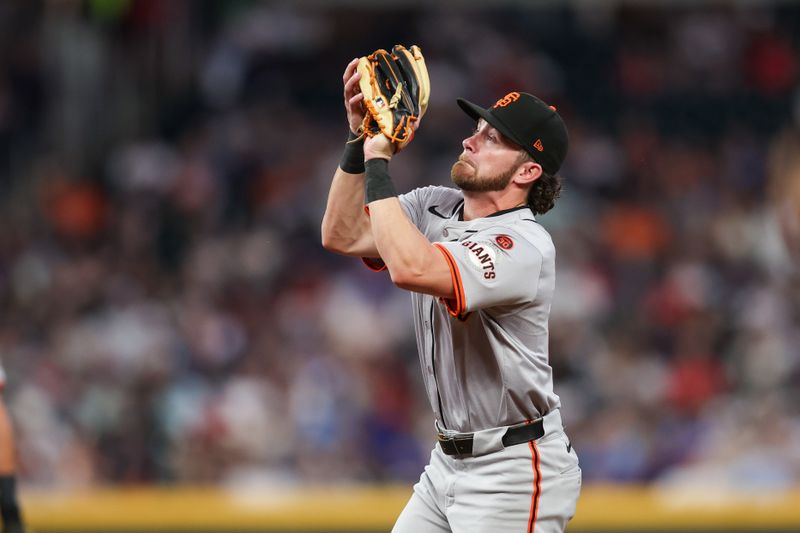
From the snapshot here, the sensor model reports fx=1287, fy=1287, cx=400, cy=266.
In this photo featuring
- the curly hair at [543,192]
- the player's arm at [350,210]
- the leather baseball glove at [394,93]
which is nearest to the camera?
the leather baseball glove at [394,93]

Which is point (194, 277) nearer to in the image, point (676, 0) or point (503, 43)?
point (503, 43)

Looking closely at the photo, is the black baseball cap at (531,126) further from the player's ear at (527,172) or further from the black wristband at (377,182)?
the black wristband at (377,182)

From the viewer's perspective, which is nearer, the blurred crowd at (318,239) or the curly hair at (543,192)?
the curly hair at (543,192)

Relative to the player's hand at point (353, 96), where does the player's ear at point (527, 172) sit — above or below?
below

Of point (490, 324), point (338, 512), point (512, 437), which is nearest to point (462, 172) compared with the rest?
point (490, 324)

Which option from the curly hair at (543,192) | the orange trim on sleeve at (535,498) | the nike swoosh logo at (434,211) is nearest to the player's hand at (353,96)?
the nike swoosh logo at (434,211)

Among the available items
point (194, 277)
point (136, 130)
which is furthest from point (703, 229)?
point (136, 130)

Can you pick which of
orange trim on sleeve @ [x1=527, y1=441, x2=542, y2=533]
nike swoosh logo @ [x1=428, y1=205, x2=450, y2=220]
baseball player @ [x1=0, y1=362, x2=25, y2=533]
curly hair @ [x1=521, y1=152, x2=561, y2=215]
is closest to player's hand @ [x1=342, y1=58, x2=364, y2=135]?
nike swoosh logo @ [x1=428, y1=205, x2=450, y2=220]
